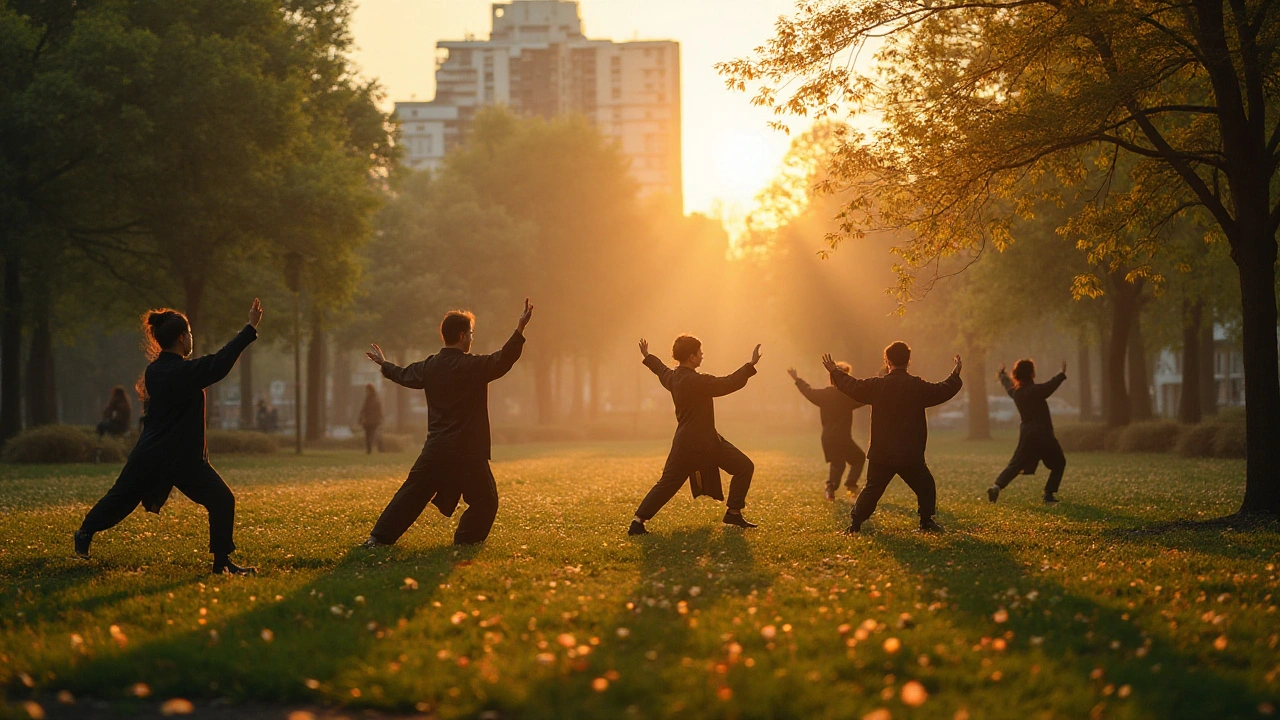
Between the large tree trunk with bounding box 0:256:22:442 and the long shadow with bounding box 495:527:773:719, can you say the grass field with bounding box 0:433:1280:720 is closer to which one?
the long shadow with bounding box 495:527:773:719

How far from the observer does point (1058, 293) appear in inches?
1388

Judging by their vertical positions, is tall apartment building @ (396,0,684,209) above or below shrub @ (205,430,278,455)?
above

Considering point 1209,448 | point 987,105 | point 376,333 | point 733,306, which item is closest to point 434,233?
point 376,333

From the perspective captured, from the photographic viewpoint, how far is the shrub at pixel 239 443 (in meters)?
32.9

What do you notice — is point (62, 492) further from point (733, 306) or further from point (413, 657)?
point (733, 306)

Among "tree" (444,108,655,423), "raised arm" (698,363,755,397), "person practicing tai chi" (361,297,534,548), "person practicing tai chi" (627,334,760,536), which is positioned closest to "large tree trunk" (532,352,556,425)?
"tree" (444,108,655,423)

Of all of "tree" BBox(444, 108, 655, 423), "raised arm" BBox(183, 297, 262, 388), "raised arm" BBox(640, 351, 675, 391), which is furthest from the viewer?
"tree" BBox(444, 108, 655, 423)

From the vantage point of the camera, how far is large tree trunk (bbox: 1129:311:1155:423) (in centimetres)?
3866

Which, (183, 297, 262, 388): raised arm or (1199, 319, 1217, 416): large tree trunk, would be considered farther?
(1199, 319, 1217, 416): large tree trunk

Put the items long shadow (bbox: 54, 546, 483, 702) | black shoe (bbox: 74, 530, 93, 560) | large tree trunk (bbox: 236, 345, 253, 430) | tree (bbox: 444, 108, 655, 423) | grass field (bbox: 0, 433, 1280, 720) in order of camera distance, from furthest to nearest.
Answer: tree (bbox: 444, 108, 655, 423), large tree trunk (bbox: 236, 345, 253, 430), black shoe (bbox: 74, 530, 93, 560), long shadow (bbox: 54, 546, 483, 702), grass field (bbox: 0, 433, 1280, 720)

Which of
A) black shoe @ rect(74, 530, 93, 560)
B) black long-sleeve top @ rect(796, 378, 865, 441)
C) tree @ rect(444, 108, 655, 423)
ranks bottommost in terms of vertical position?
black shoe @ rect(74, 530, 93, 560)

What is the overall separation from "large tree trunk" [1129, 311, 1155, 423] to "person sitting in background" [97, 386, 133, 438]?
31310 millimetres

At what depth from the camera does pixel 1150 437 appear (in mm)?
32688

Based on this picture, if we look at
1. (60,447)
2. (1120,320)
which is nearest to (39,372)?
(60,447)
